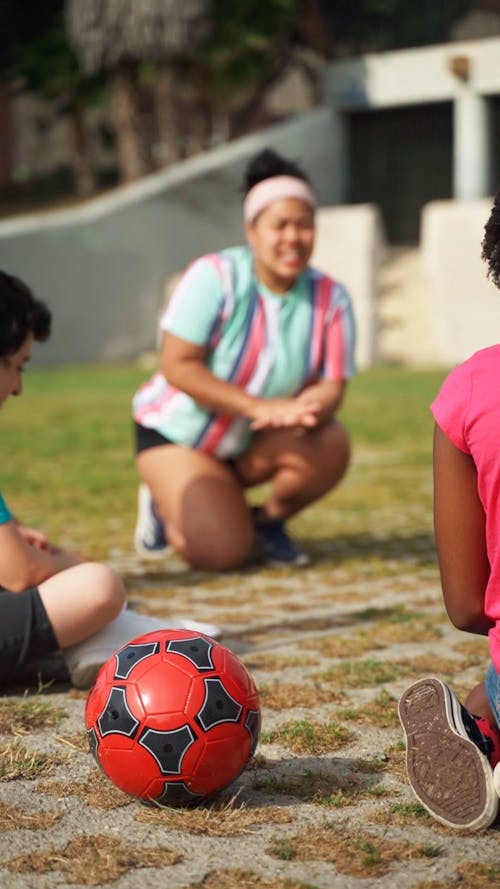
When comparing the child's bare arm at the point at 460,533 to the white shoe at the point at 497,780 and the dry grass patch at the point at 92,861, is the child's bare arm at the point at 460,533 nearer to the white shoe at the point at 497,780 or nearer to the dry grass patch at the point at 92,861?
the white shoe at the point at 497,780

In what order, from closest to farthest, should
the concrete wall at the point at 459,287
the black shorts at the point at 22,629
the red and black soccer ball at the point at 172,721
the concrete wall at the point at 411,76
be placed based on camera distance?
the red and black soccer ball at the point at 172,721, the black shorts at the point at 22,629, the concrete wall at the point at 459,287, the concrete wall at the point at 411,76

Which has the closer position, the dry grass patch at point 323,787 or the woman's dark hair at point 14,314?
the dry grass patch at point 323,787

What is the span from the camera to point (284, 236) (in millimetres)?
6035

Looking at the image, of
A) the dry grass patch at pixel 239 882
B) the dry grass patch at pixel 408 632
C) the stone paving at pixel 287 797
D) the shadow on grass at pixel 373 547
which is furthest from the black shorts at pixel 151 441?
Result: the dry grass patch at pixel 239 882

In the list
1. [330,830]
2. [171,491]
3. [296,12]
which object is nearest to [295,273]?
[171,491]

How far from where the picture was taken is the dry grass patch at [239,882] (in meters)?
2.51

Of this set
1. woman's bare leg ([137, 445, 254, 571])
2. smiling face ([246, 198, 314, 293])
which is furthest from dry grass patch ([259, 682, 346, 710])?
smiling face ([246, 198, 314, 293])

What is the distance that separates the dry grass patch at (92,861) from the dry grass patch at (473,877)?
509 mm

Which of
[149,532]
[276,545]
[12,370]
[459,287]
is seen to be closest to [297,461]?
[276,545]

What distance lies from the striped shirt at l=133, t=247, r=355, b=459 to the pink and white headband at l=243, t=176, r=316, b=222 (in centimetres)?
28

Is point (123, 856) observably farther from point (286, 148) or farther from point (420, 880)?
point (286, 148)

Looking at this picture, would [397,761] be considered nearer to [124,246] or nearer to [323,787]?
[323,787]

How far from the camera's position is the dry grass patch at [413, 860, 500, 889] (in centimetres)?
252

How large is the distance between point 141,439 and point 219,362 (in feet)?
1.88
